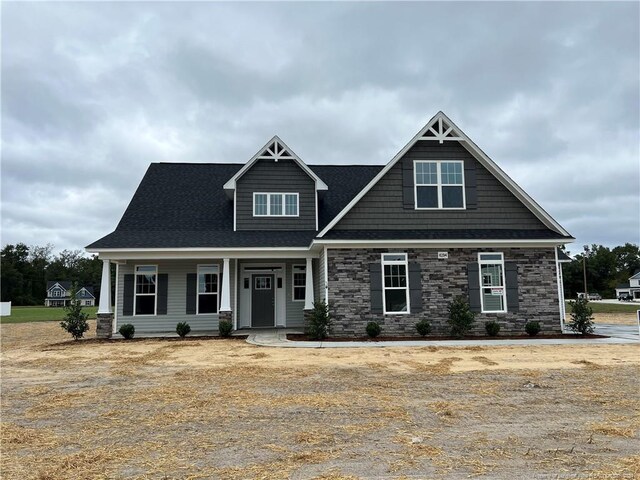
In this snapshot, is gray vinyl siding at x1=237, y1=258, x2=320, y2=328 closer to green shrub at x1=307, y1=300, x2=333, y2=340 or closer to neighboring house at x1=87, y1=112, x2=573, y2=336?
neighboring house at x1=87, y1=112, x2=573, y2=336

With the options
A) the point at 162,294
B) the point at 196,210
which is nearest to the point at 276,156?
the point at 196,210

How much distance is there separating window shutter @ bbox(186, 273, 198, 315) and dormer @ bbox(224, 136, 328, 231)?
8.20 ft

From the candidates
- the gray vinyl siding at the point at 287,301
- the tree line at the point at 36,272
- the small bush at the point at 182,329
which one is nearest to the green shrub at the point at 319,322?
the gray vinyl siding at the point at 287,301

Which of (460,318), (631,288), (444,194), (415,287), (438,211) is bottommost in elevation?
(460,318)

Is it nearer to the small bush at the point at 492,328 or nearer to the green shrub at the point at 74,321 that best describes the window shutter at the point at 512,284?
the small bush at the point at 492,328

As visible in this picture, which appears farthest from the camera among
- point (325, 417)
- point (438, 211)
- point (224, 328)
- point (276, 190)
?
point (276, 190)

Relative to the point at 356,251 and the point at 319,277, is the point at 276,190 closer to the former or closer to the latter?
the point at 319,277

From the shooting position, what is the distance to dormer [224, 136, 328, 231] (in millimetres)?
17859

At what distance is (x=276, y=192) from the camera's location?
59.4 feet

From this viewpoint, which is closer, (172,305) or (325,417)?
(325,417)

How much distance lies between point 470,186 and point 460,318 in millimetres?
4606

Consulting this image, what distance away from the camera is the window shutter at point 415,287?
14742 mm

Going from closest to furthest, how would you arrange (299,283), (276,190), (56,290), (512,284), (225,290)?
1. (512,284)
2. (225,290)
3. (276,190)
4. (299,283)
5. (56,290)

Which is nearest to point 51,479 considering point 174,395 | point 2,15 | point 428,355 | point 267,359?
point 174,395
